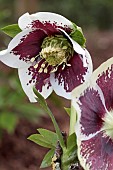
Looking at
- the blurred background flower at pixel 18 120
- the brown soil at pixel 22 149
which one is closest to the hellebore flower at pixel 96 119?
the blurred background flower at pixel 18 120

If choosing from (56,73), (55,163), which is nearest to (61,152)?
(55,163)

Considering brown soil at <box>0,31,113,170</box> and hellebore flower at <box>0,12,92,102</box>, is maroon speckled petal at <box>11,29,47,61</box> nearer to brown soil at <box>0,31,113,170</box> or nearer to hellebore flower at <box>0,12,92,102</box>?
hellebore flower at <box>0,12,92,102</box>

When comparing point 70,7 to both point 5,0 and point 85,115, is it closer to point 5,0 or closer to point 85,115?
point 5,0

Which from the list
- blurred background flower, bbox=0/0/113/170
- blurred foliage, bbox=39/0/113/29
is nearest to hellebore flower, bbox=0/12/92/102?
blurred background flower, bbox=0/0/113/170

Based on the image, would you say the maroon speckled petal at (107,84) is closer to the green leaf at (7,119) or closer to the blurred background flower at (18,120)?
the blurred background flower at (18,120)

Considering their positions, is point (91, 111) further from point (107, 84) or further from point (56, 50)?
point (56, 50)

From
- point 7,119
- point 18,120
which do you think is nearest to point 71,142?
point 7,119
